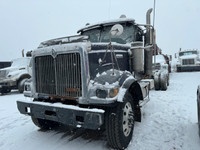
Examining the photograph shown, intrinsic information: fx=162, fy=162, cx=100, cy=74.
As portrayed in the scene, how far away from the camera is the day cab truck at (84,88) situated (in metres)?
2.61

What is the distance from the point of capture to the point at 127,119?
2.99m

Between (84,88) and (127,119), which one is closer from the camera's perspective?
(84,88)

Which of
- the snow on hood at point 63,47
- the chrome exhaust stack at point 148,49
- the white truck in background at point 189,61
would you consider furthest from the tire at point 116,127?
the white truck in background at point 189,61

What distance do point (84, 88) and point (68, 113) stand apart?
19.1 inches

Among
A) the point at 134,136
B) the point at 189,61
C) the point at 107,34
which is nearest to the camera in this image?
the point at 134,136

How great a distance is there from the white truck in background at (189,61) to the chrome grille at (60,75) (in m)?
17.7

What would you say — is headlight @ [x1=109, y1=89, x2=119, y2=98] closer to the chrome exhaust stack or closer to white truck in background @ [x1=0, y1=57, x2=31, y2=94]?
the chrome exhaust stack

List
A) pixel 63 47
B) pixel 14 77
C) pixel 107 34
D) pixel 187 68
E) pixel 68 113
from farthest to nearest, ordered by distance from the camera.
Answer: pixel 187 68 < pixel 14 77 < pixel 107 34 < pixel 63 47 < pixel 68 113

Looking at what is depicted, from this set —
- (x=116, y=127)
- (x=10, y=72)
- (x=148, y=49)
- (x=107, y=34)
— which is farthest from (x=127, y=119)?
(x=10, y=72)

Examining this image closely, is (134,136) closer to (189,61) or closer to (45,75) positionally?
(45,75)

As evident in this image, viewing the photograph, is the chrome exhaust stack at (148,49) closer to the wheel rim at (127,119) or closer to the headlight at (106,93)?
the wheel rim at (127,119)

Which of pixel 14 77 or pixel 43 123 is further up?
pixel 14 77

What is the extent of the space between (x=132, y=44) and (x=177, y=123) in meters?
2.21

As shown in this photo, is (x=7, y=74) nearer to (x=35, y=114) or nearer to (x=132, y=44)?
(x=35, y=114)
